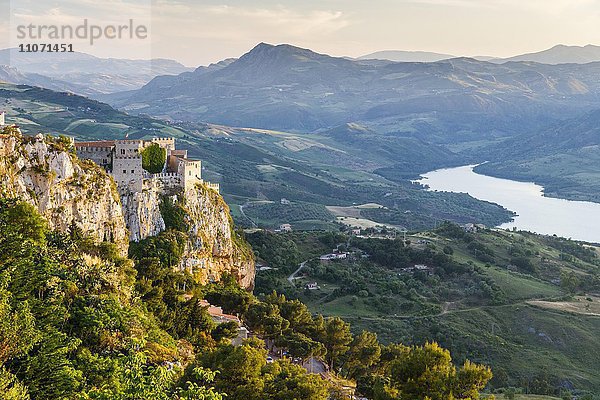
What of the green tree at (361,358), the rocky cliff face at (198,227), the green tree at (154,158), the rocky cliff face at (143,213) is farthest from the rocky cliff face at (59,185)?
the green tree at (361,358)

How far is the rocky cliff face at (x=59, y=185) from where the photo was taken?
1383 inches

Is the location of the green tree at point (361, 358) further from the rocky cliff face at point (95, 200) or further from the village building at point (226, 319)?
the rocky cliff face at point (95, 200)

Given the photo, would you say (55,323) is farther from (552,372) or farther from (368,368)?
(552,372)

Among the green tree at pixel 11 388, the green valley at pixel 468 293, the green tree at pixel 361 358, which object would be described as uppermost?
the green tree at pixel 11 388

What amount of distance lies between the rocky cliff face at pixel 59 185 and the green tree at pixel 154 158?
22.0 feet

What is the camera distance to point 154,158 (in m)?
49.5

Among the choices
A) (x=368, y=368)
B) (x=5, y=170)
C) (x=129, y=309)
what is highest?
(x=5, y=170)

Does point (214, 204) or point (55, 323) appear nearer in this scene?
point (55, 323)

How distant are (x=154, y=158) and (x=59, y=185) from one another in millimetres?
12825

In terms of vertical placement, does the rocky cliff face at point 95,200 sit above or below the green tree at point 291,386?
above

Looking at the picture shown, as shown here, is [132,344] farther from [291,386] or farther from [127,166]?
[127,166]

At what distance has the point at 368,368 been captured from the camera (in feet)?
144

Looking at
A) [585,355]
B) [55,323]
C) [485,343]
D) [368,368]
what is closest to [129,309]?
[55,323]

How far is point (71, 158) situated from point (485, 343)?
161 feet
